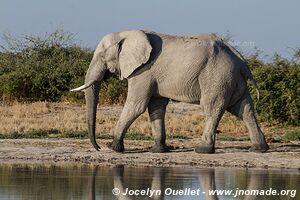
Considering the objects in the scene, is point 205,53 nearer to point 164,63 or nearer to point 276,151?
point 164,63

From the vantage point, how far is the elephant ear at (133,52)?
22.1m

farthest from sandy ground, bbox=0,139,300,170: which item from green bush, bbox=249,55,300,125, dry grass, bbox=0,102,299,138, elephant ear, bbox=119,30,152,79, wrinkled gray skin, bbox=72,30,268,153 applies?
green bush, bbox=249,55,300,125

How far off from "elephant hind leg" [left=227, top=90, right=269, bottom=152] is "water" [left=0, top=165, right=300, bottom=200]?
2457 millimetres

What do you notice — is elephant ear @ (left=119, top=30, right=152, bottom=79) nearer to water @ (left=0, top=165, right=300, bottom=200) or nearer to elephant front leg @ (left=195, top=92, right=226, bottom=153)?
elephant front leg @ (left=195, top=92, right=226, bottom=153)

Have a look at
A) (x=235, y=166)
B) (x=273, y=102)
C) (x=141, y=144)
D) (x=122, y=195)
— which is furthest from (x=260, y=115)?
(x=122, y=195)

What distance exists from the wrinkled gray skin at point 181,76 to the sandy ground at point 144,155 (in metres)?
0.40

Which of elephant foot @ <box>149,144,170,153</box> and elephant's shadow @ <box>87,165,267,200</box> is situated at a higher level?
elephant's shadow @ <box>87,165,267,200</box>

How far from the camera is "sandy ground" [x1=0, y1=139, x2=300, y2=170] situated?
20969 millimetres

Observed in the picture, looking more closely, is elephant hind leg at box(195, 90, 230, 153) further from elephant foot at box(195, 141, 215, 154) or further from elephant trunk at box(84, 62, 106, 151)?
elephant trunk at box(84, 62, 106, 151)

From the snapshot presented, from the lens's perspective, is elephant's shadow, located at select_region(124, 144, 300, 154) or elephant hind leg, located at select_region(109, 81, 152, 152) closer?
elephant hind leg, located at select_region(109, 81, 152, 152)

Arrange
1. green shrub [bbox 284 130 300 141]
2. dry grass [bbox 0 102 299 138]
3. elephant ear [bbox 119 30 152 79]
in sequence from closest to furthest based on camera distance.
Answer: elephant ear [bbox 119 30 152 79] → green shrub [bbox 284 130 300 141] → dry grass [bbox 0 102 299 138]

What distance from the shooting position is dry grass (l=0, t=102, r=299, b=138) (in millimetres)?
27969

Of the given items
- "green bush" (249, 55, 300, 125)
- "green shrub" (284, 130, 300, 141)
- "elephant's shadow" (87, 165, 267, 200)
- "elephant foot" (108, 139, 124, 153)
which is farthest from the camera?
"green bush" (249, 55, 300, 125)

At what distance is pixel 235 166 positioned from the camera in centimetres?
2069
